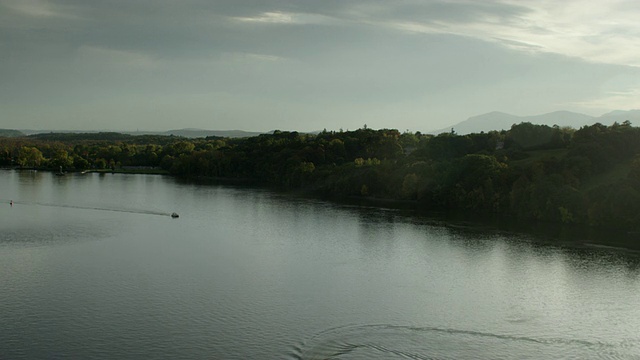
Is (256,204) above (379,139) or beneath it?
beneath

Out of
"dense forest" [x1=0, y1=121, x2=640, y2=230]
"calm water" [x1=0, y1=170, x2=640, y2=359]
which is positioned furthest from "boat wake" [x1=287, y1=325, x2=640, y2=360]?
"dense forest" [x1=0, y1=121, x2=640, y2=230]

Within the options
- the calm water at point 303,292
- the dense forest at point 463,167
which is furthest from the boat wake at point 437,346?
the dense forest at point 463,167

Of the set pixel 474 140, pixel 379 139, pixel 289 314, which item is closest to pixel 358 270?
pixel 289 314

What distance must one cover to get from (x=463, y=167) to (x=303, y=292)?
37.2 m

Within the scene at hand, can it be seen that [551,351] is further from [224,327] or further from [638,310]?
[224,327]

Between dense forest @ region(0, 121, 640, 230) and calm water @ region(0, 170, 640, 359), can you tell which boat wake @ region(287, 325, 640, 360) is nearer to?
calm water @ region(0, 170, 640, 359)

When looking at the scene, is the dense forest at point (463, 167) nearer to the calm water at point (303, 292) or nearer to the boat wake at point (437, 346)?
the calm water at point (303, 292)

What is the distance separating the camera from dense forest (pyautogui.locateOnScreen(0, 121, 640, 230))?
4725 cm

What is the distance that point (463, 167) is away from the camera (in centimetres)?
5897

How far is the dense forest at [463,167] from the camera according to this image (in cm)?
4725

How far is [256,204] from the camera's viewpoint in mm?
56906

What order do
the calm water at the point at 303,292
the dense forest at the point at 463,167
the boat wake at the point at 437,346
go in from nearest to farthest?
the boat wake at the point at 437,346, the calm water at the point at 303,292, the dense forest at the point at 463,167

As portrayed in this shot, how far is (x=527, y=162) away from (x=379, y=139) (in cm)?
3244

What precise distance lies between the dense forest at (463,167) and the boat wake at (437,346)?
25746mm
